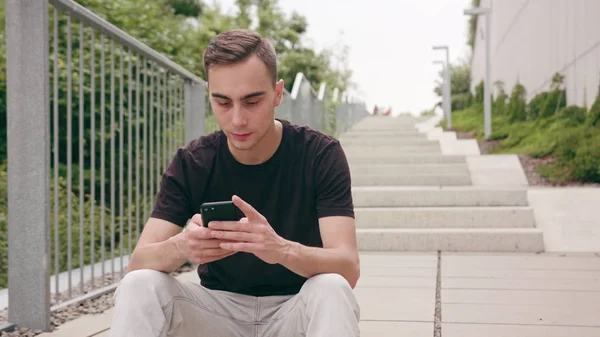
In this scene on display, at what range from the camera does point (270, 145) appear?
270 centimetres

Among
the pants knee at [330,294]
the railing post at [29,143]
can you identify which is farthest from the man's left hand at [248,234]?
the railing post at [29,143]

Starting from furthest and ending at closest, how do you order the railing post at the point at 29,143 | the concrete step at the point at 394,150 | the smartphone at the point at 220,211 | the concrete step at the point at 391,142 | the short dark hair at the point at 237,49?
the concrete step at the point at 391,142 < the concrete step at the point at 394,150 < the railing post at the point at 29,143 < the short dark hair at the point at 237,49 < the smartphone at the point at 220,211

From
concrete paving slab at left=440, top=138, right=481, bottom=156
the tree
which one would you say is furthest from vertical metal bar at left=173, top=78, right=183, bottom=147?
the tree

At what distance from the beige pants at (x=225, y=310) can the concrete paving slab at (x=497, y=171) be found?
6.98m

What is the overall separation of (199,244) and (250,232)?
18 cm

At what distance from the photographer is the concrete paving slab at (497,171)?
9.27 m

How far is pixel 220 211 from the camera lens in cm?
231

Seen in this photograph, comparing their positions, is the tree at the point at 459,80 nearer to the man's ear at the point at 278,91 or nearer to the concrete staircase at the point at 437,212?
the concrete staircase at the point at 437,212

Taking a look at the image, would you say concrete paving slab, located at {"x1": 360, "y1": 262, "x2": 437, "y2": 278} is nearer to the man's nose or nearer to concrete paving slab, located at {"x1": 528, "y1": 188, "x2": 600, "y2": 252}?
concrete paving slab, located at {"x1": 528, "y1": 188, "x2": 600, "y2": 252}

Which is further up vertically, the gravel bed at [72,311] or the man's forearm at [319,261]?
the man's forearm at [319,261]

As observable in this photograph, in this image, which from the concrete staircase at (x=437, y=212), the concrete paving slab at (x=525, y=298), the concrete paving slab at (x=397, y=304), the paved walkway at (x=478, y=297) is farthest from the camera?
the concrete staircase at (x=437, y=212)

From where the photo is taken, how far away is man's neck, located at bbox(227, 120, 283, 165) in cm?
268

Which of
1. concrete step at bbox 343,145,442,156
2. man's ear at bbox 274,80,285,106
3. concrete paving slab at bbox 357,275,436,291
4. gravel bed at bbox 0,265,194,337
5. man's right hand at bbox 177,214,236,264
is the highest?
man's ear at bbox 274,80,285,106

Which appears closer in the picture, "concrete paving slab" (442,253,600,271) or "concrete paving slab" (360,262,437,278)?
"concrete paving slab" (360,262,437,278)
